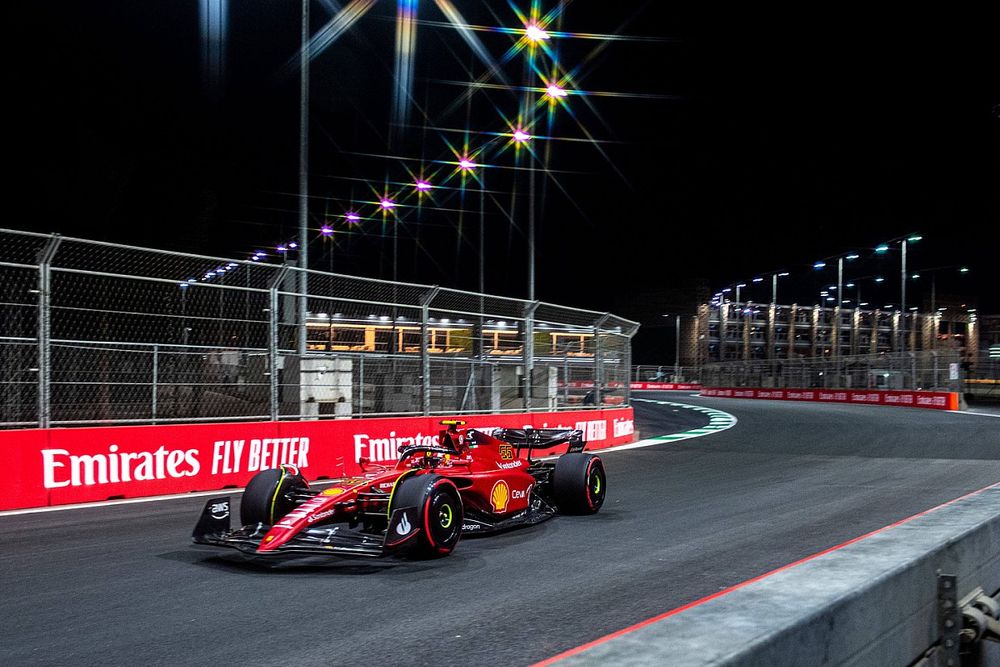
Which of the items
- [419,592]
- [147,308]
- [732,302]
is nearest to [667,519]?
[419,592]

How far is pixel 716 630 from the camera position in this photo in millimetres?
2154

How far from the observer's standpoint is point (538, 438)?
904cm

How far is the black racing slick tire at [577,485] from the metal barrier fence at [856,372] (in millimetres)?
32253

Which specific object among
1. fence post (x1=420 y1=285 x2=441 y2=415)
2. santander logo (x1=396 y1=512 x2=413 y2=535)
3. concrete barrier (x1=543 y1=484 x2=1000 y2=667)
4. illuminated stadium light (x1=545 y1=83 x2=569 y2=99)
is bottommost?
santander logo (x1=396 y1=512 x2=413 y2=535)

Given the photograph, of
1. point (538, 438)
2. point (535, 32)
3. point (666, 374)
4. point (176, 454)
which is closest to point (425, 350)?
point (176, 454)

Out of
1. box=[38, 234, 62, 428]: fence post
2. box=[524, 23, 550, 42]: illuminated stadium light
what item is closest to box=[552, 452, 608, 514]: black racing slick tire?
box=[38, 234, 62, 428]: fence post

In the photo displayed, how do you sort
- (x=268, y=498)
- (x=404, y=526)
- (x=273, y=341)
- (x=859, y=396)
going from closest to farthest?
(x=404, y=526)
(x=268, y=498)
(x=273, y=341)
(x=859, y=396)

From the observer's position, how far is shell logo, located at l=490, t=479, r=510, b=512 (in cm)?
743

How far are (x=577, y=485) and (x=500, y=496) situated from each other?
3.70 ft

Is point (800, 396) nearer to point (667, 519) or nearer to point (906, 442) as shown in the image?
point (906, 442)

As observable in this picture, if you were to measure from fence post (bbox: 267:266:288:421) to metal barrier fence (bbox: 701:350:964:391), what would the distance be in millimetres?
32872

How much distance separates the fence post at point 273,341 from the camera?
1109 cm

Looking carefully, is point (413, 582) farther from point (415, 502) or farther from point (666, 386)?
point (666, 386)

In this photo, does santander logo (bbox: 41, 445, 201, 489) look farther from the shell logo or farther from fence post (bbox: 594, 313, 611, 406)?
fence post (bbox: 594, 313, 611, 406)
